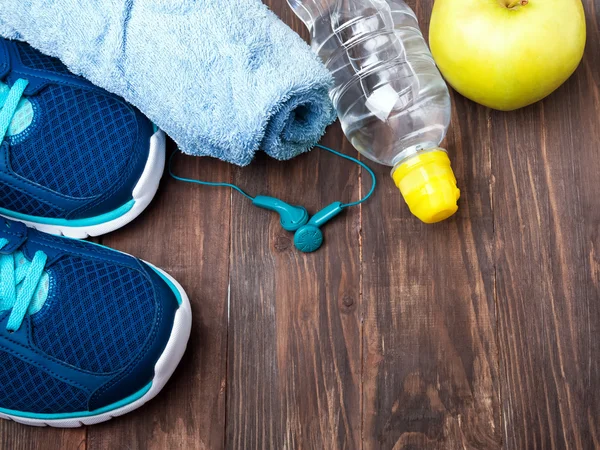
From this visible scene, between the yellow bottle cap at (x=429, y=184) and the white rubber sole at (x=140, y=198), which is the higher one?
the white rubber sole at (x=140, y=198)

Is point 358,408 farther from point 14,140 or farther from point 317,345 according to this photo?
point 14,140

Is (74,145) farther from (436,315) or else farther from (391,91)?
(436,315)

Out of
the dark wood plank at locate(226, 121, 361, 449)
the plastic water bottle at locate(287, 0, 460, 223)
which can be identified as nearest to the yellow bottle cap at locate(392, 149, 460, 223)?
the plastic water bottle at locate(287, 0, 460, 223)

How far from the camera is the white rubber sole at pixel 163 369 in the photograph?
2.54 feet

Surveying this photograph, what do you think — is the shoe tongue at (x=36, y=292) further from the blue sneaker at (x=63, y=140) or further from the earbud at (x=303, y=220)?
the earbud at (x=303, y=220)

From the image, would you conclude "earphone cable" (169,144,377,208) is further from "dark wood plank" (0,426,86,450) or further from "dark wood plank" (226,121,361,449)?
"dark wood plank" (0,426,86,450)

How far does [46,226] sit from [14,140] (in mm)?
122

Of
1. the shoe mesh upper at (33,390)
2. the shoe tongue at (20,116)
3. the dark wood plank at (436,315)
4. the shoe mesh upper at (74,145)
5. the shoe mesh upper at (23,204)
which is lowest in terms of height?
the dark wood plank at (436,315)

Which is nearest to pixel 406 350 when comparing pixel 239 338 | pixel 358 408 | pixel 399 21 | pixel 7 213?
pixel 358 408

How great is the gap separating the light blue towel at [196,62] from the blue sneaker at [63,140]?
0.04 m

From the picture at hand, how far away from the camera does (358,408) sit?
80cm

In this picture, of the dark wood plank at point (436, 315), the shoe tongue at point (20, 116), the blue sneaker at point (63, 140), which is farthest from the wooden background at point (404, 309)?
the shoe tongue at point (20, 116)

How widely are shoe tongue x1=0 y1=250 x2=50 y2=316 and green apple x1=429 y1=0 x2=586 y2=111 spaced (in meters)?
0.57

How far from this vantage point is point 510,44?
2.37 feet
